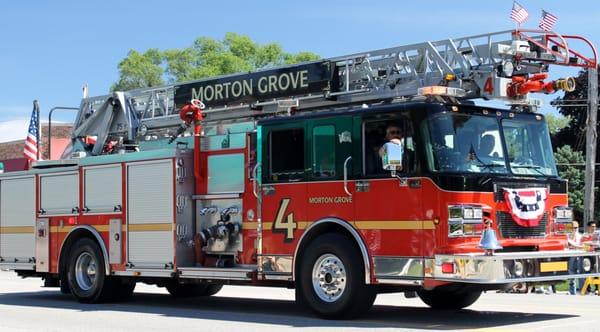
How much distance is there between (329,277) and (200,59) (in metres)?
49.9

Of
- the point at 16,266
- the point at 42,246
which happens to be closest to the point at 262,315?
the point at 42,246

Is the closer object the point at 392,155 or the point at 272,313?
the point at 392,155

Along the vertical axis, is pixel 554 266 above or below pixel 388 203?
below

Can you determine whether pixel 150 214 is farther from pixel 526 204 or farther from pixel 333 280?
pixel 526 204

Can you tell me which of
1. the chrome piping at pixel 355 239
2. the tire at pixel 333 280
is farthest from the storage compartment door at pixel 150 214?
the tire at pixel 333 280

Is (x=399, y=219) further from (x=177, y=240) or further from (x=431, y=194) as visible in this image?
(x=177, y=240)

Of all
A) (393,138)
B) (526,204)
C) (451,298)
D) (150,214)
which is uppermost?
(393,138)

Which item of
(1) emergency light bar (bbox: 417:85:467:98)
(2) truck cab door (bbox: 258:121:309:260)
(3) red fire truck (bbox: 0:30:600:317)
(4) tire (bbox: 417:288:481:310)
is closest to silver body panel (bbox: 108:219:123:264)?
(3) red fire truck (bbox: 0:30:600:317)

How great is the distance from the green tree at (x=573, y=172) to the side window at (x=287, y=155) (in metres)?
36.6

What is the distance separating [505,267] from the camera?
34.7 feet

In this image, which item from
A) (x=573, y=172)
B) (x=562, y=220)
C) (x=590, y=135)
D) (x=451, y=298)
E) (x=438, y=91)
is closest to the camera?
(x=438, y=91)

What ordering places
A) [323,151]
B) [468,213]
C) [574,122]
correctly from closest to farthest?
[468,213]
[323,151]
[574,122]

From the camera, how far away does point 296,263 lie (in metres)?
12.1

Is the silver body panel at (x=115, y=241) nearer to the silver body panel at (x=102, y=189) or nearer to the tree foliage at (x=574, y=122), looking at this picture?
the silver body panel at (x=102, y=189)
